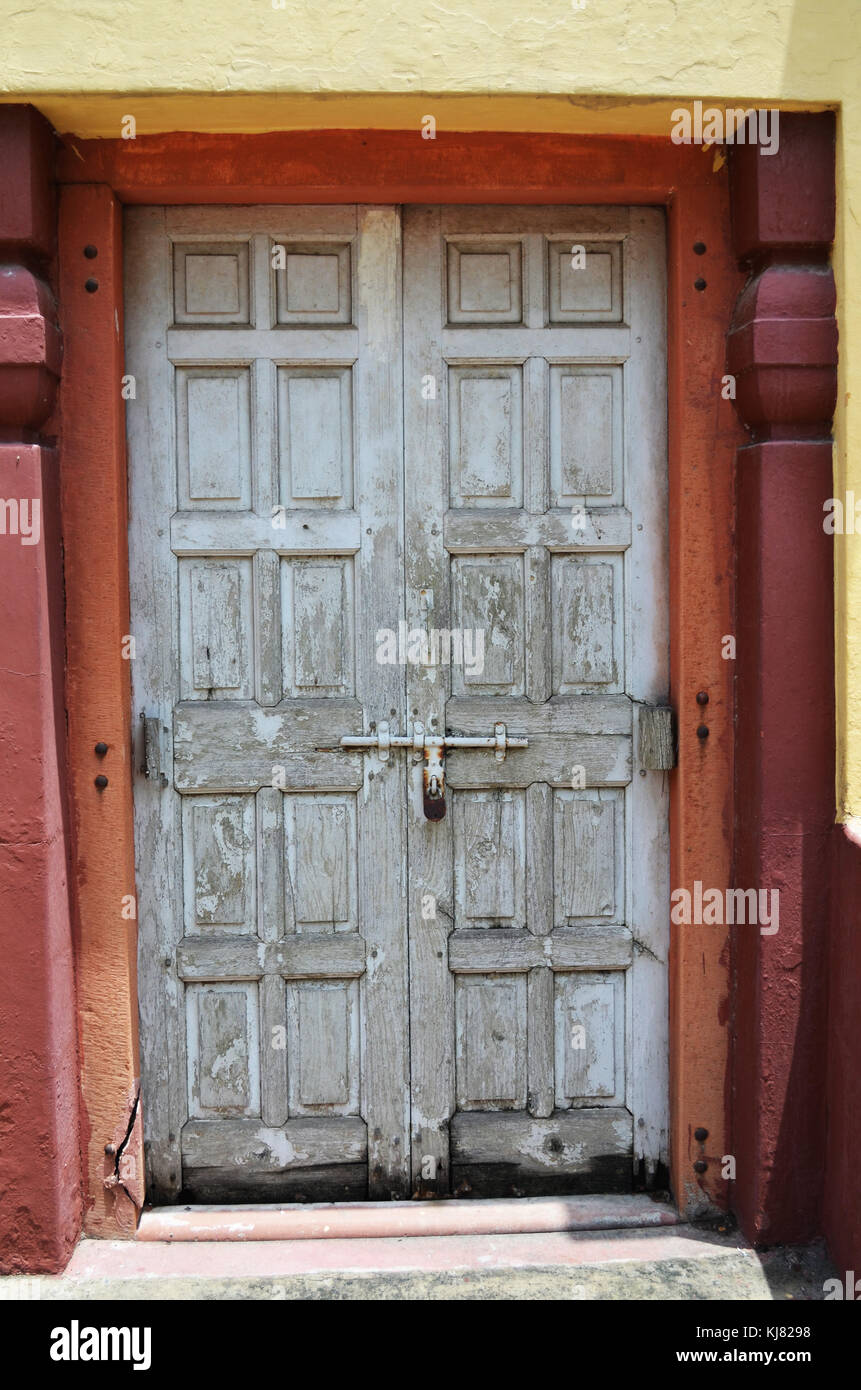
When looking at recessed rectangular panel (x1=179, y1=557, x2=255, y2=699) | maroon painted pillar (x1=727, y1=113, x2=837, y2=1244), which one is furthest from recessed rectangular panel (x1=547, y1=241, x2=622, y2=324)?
recessed rectangular panel (x1=179, y1=557, x2=255, y2=699)

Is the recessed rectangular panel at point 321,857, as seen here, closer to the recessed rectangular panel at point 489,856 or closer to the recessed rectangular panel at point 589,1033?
the recessed rectangular panel at point 489,856

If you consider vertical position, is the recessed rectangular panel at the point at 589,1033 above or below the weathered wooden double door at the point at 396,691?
below

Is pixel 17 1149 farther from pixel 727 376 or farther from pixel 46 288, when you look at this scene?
pixel 727 376

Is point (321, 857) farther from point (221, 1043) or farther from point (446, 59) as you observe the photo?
point (446, 59)

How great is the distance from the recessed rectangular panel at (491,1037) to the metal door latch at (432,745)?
486mm

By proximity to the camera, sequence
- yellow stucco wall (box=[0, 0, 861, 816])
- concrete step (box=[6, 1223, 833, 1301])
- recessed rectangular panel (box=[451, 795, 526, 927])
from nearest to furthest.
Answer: yellow stucco wall (box=[0, 0, 861, 816]) → concrete step (box=[6, 1223, 833, 1301]) → recessed rectangular panel (box=[451, 795, 526, 927])

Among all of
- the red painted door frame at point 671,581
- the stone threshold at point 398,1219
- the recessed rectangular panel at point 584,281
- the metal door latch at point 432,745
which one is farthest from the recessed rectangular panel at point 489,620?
the stone threshold at point 398,1219

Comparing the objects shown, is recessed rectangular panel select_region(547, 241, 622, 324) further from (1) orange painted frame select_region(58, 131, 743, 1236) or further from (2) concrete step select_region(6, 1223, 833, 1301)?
(2) concrete step select_region(6, 1223, 833, 1301)

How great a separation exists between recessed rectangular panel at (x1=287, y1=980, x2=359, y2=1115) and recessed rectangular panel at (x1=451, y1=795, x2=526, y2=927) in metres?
0.38

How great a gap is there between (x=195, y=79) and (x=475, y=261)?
817 millimetres

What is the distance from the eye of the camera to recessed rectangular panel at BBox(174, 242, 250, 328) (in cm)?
302

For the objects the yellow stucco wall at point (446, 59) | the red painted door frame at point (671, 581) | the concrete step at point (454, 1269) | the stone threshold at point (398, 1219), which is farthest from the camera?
the stone threshold at point (398, 1219)

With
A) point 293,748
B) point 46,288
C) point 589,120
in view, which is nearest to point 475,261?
point 589,120

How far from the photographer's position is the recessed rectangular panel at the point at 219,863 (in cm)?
307
